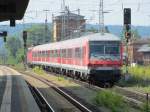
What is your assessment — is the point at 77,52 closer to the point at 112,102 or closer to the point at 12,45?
the point at 112,102

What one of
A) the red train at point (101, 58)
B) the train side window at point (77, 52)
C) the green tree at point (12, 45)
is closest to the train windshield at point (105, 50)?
the red train at point (101, 58)

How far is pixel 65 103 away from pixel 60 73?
25.2 meters

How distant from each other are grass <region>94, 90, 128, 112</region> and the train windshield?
9.30 m

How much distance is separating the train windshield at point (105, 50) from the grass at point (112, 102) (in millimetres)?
9299

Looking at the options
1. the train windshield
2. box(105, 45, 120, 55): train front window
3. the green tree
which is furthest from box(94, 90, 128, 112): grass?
the green tree

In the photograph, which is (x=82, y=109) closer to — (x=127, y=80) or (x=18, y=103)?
(x=18, y=103)

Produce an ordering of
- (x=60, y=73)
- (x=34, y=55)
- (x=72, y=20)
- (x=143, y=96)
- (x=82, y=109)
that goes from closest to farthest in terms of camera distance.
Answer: (x=82, y=109), (x=143, y=96), (x=60, y=73), (x=34, y=55), (x=72, y=20)

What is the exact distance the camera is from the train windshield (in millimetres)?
31297

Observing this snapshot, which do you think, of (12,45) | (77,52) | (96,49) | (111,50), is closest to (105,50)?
(111,50)

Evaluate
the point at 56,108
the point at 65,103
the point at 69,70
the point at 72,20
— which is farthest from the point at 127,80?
the point at 72,20

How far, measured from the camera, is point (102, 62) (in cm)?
3105

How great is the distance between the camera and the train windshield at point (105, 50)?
1232 inches

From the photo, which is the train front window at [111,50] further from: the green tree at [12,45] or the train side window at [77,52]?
the green tree at [12,45]

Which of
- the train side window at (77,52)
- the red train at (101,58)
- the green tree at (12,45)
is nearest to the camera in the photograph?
the red train at (101,58)
